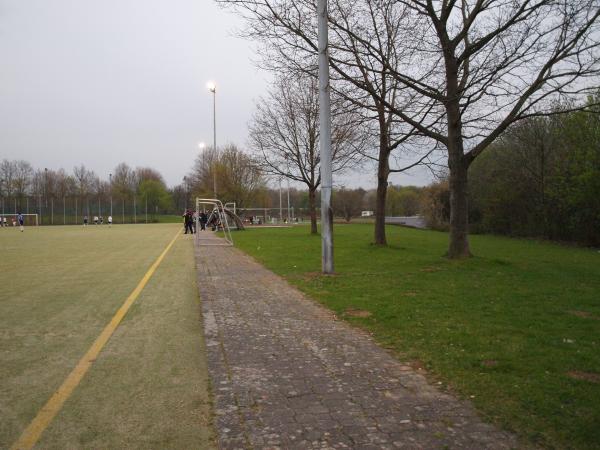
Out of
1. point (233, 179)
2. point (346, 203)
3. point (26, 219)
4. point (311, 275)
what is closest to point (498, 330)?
point (311, 275)

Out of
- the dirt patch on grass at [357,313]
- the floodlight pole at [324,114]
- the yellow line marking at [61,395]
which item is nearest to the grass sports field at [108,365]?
the yellow line marking at [61,395]

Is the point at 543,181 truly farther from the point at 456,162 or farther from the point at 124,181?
the point at 124,181

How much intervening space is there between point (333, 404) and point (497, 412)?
1.25 metres

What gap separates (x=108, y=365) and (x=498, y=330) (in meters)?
4.66

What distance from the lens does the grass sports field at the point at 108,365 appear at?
3566 millimetres

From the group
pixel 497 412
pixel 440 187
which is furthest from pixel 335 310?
pixel 440 187

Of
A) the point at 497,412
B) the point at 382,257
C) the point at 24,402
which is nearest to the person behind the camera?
the point at 497,412

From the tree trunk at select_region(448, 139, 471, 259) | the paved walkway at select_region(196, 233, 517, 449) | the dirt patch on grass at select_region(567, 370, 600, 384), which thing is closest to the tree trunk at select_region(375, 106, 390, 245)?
the tree trunk at select_region(448, 139, 471, 259)

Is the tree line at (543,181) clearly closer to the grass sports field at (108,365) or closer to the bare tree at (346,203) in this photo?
the grass sports field at (108,365)

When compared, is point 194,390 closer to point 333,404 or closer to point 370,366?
point 333,404

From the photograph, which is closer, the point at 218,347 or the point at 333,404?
the point at 333,404

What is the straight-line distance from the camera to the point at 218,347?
5.77 m

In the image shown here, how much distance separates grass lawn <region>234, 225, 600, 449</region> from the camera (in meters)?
3.79

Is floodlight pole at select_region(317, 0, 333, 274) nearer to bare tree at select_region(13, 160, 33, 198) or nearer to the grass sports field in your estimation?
the grass sports field
